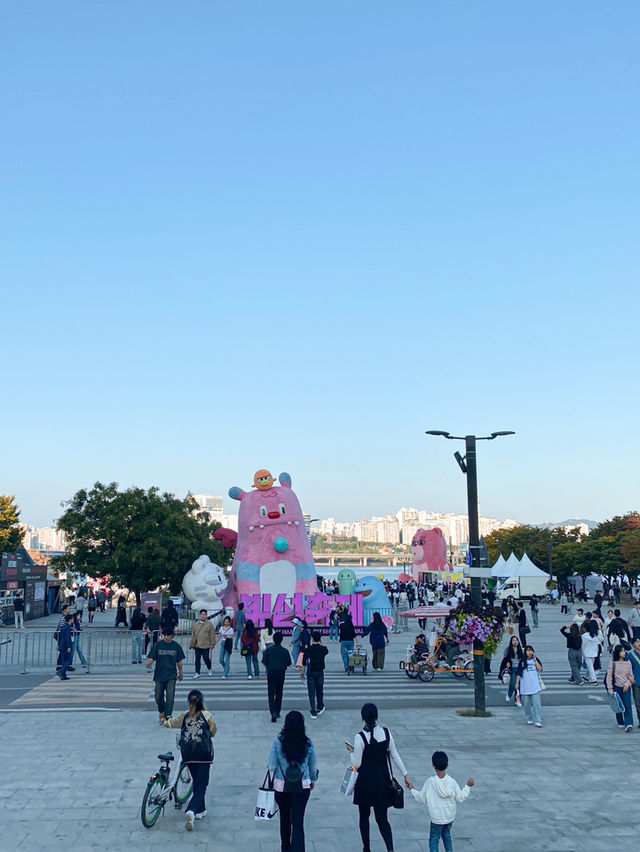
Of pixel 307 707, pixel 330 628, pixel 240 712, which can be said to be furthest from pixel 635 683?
pixel 330 628

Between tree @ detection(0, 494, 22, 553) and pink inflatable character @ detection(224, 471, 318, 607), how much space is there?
33.9 meters

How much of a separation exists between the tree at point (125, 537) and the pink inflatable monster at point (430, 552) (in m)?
26.3

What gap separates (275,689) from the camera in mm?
13289

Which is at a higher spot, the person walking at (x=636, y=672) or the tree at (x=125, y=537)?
the tree at (x=125, y=537)

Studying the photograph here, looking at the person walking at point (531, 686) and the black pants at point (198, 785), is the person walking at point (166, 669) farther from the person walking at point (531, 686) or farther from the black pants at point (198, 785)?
the person walking at point (531, 686)

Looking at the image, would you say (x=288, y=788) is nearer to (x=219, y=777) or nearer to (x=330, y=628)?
(x=219, y=777)

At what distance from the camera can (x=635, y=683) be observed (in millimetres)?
13094

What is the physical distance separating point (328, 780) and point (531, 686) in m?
4.61

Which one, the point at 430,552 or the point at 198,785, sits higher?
the point at 430,552

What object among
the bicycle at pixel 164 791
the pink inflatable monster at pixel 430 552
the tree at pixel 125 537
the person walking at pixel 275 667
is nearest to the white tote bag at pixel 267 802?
the bicycle at pixel 164 791

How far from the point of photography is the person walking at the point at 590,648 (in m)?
Result: 17.6

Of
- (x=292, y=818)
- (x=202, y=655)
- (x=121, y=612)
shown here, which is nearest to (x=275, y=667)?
(x=202, y=655)

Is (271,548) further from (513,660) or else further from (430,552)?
(430,552)

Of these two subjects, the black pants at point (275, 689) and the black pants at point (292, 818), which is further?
the black pants at point (275, 689)
